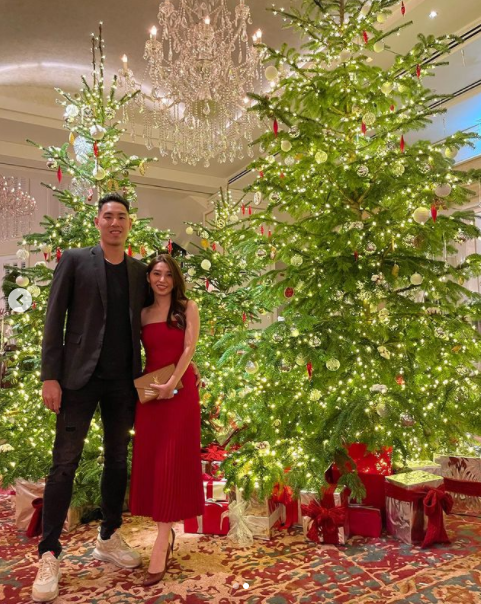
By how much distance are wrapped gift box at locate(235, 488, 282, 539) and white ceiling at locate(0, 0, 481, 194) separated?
13.2 ft

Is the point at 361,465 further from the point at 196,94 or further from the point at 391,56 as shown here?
the point at 391,56

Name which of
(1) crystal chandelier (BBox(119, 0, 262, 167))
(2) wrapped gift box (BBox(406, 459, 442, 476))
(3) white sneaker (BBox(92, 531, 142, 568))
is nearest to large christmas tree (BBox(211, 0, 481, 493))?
(2) wrapped gift box (BBox(406, 459, 442, 476))

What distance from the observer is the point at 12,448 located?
9.24ft

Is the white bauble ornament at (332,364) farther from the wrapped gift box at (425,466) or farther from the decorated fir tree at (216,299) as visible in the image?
the decorated fir tree at (216,299)

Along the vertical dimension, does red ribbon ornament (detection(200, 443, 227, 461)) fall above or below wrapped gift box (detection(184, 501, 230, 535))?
above

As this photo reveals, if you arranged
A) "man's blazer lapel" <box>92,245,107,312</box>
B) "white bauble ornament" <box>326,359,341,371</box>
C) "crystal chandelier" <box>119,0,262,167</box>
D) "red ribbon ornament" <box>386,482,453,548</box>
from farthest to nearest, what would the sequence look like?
"crystal chandelier" <box>119,0,262,167</box> → "white bauble ornament" <box>326,359,341,371</box> → "red ribbon ornament" <box>386,482,453,548</box> → "man's blazer lapel" <box>92,245,107,312</box>

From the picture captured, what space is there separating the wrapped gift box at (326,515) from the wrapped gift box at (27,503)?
1266mm

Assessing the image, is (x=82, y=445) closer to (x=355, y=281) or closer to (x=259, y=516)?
(x=259, y=516)

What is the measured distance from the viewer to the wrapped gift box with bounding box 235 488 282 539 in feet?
7.91

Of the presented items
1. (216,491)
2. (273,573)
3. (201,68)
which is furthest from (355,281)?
(201,68)

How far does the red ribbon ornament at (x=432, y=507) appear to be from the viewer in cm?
228

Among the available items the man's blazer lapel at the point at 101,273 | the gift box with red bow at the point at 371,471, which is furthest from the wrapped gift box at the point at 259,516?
the man's blazer lapel at the point at 101,273

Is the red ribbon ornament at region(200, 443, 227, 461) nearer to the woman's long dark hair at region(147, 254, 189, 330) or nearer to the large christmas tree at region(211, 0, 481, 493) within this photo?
the large christmas tree at region(211, 0, 481, 493)

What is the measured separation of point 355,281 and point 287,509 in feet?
4.26
